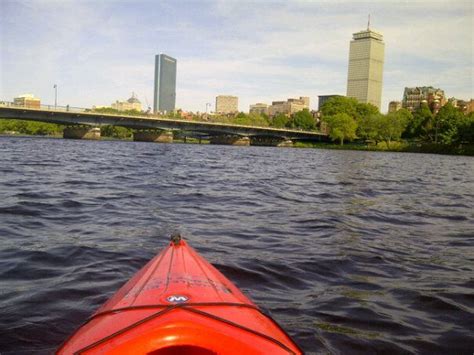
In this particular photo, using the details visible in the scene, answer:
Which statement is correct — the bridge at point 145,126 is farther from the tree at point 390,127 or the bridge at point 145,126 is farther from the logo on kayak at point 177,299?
the logo on kayak at point 177,299

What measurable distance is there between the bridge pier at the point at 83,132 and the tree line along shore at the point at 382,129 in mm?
5667

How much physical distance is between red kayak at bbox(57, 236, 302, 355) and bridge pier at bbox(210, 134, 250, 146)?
102247 mm

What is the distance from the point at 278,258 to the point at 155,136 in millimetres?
92881

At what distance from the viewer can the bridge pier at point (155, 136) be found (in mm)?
96750

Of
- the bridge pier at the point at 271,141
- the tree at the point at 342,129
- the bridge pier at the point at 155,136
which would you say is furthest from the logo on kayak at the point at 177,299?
the bridge pier at the point at 271,141

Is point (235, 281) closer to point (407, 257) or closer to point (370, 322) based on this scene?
point (370, 322)

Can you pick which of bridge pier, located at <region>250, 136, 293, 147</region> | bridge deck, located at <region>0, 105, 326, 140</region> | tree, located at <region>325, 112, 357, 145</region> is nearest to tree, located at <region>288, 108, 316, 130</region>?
bridge pier, located at <region>250, 136, 293, 147</region>

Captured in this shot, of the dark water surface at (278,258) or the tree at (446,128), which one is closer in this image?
the dark water surface at (278,258)

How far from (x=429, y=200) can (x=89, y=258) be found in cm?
1296

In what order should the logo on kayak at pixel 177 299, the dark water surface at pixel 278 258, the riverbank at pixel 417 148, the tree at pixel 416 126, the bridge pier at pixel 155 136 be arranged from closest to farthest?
the logo on kayak at pixel 177 299, the dark water surface at pixel 278 258, the riverbank at pixel 417 148, the bridge pier at pixel 155 136, the tree at pixel 416 126

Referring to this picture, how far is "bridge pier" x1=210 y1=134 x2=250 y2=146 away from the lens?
106 m

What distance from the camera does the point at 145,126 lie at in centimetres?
8538

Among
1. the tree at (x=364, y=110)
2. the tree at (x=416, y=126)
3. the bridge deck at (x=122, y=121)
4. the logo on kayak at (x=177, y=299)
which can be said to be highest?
the tree at (x=364, y=110)

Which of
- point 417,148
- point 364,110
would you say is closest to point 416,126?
point 417,148
